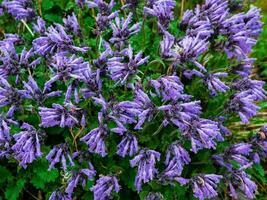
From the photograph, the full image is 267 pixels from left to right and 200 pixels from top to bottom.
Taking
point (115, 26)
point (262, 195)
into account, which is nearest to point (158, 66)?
point (115, 26)

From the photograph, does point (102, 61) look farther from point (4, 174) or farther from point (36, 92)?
point (4, 174)

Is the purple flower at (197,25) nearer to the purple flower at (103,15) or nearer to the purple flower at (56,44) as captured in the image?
the purple flower at (103,15)

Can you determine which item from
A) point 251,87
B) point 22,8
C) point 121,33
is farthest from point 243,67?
point 22,8

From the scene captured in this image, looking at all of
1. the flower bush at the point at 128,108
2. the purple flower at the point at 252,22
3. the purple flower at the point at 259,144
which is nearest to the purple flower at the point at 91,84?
the flower bush at the point at 128,108

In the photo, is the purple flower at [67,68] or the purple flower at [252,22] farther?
the purple flower at [252,22]

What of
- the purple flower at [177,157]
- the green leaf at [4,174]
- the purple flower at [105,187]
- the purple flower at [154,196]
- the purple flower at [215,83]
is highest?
the purple flower at [215,83]

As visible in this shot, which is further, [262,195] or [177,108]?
[262,195]

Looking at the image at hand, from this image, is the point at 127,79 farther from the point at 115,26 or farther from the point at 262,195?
the point at 262,195
